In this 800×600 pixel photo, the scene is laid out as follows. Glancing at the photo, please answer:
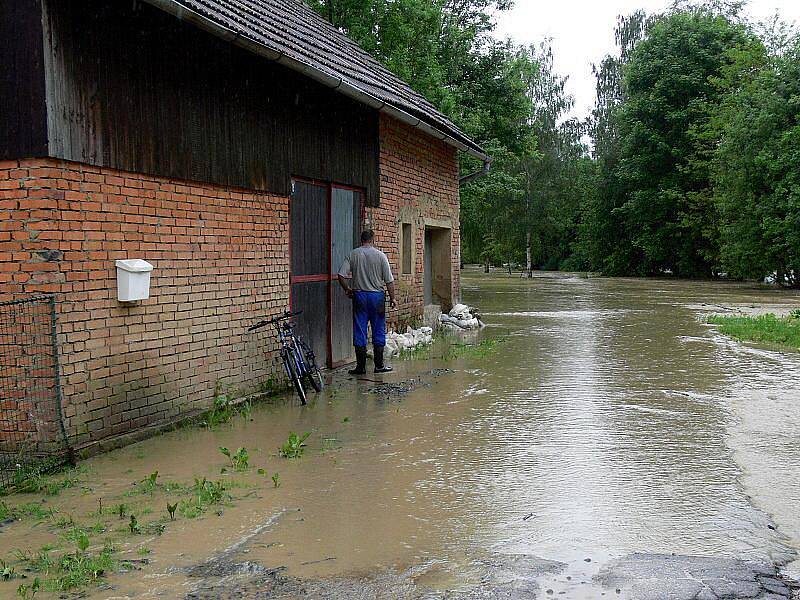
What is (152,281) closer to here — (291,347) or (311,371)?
(291,347)

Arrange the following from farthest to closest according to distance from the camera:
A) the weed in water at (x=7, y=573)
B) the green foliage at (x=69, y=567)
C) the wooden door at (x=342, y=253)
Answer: the wooden door at (x=342, y=253) < the weed in water at (x=7, y=573) < the green foliage at (x=69, y=567)

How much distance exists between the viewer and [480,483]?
609 cm

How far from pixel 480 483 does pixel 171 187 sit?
412cm

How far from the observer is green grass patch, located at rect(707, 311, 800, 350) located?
1499 centimetres

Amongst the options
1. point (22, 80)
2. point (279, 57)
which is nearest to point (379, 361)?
point (279, 57)

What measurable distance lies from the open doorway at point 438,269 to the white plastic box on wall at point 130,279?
10.8 metres

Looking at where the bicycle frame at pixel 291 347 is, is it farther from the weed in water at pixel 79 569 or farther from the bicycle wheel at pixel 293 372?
the weed in water at pixel 79 569

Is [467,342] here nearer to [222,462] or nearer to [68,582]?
[222,462]

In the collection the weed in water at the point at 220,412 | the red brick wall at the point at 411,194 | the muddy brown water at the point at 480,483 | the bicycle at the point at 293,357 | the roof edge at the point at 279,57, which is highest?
the roof edge at the point at 279,57

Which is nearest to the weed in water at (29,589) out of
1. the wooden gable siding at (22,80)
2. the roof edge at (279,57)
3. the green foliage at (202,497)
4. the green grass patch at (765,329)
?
the green foliage at (202,497)

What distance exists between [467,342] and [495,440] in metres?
7.80

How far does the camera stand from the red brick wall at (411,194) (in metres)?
13.6

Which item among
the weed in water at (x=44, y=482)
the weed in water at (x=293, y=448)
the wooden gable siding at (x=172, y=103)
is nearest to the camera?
the weed in water at (x=44, y=482)

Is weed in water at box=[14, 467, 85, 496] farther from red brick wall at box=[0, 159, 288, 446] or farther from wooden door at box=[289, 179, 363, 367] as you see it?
wooden door at box=[289, 179, 363, 367]
